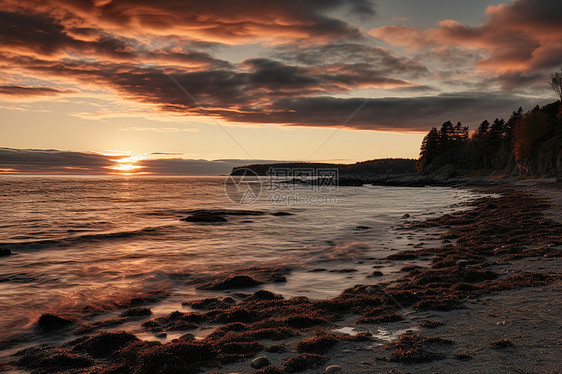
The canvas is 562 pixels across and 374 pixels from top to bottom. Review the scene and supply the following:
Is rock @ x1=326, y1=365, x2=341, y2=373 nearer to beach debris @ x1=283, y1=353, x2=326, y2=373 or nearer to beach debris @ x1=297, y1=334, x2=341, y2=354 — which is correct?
beach debris @ x1=283, y1=353, x2=326, y2=373

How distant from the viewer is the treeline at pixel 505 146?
7838 centimetres

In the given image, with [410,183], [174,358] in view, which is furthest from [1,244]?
[410,183]

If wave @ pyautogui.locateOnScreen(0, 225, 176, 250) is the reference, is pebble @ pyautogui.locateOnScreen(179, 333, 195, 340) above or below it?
above

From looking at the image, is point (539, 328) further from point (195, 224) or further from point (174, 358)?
point (195, 224)

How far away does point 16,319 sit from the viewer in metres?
9.55

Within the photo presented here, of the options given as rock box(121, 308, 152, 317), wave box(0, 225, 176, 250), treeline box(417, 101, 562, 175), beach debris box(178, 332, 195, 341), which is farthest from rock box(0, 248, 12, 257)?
treeline box(417, 101, 562, 175)

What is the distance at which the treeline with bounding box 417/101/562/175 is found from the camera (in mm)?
78375

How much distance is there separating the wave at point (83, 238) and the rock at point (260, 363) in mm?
20598

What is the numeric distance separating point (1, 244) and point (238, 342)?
2222 cm

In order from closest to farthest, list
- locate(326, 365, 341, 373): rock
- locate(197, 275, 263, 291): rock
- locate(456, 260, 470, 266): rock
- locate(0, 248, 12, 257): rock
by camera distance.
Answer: locate(326, 365, 341, 373): rock < locate(197, 275, 263, 291): rock < locate(456, 260, 470, 266): rock < locate(0, 248, 12, 257): rock

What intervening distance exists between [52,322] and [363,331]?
7.84 meters

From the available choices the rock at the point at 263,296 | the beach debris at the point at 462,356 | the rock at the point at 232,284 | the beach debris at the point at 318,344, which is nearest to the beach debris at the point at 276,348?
the beach debris at the point at 318,344

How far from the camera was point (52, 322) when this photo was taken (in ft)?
29.1

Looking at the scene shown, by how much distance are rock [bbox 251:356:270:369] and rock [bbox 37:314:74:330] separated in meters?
6.02
